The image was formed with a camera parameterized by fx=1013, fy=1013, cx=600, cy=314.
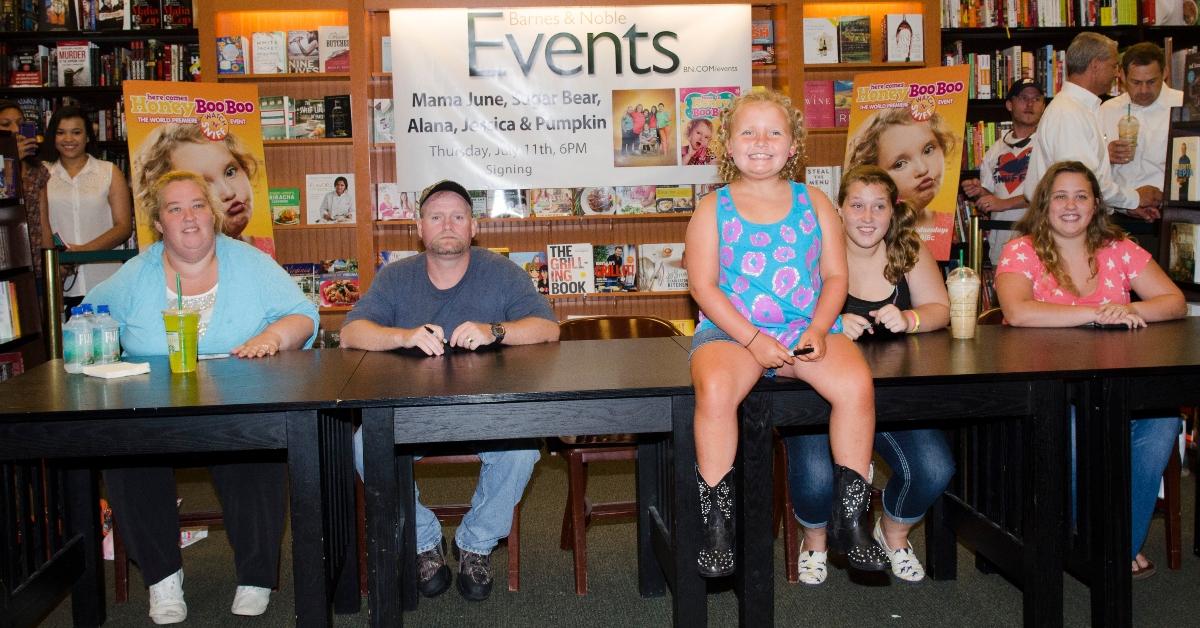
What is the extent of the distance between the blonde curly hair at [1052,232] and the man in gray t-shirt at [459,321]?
4.82 feet

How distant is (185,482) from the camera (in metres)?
4.29

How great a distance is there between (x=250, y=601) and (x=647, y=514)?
112 cm

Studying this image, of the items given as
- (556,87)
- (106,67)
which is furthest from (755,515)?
(106,67)

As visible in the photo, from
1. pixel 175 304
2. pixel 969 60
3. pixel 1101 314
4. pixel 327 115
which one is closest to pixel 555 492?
pixel 175 304

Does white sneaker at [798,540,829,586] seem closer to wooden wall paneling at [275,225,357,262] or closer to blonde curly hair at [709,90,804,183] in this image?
blonde curly hair at [709,90,804,183]

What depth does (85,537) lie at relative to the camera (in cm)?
271

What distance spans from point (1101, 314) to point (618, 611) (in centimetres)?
159

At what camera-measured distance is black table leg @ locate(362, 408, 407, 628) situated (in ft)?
7.08

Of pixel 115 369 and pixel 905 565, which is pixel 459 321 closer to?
pixel 115 369

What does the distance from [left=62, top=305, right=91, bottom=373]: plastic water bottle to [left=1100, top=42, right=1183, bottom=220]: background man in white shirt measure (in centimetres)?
447

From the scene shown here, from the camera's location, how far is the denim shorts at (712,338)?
7.48ft

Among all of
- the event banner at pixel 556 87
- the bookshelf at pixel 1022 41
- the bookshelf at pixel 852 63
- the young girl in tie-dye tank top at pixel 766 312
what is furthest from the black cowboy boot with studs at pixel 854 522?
the bookshelf at pixel 1022 41

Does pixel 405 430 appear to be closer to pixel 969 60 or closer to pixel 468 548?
pixel 468 548

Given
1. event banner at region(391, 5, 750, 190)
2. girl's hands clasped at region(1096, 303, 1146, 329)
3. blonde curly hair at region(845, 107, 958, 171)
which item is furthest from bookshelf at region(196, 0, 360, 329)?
girl's hands clasped at region(1096, 303, 1146, 329)
